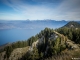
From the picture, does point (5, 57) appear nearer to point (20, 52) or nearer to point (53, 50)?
point (20, 52)

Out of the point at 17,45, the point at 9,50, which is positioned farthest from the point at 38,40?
the point at 9,50

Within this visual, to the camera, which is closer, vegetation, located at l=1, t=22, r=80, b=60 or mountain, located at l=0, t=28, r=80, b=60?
vegetation, located at l=1, t=22, r=80, b=60

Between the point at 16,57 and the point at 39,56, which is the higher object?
the point at 39,56

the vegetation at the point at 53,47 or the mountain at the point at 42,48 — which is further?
the mountain at the point at 42,48

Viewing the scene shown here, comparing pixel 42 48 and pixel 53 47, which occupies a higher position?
pixel 53 47

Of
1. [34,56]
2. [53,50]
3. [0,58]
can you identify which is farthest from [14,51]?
[53,50]

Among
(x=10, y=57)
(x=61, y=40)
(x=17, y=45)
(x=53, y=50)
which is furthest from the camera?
→ (x=17, y=45)

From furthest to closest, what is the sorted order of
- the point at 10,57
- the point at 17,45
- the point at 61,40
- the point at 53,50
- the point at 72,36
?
1. the point at 17,45
2. the point at 10,57
3. the point at 72,36
4. the point at 61,40
5. the point at 53,50

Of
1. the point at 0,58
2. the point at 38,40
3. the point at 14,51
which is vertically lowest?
the point at 0,58

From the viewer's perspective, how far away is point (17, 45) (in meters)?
34.8

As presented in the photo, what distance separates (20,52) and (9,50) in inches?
158

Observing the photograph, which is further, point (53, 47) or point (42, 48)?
point (42, 48)

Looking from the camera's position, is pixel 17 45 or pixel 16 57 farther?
pixel 17 45

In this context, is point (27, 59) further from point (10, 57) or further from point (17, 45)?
point (17, 45)
